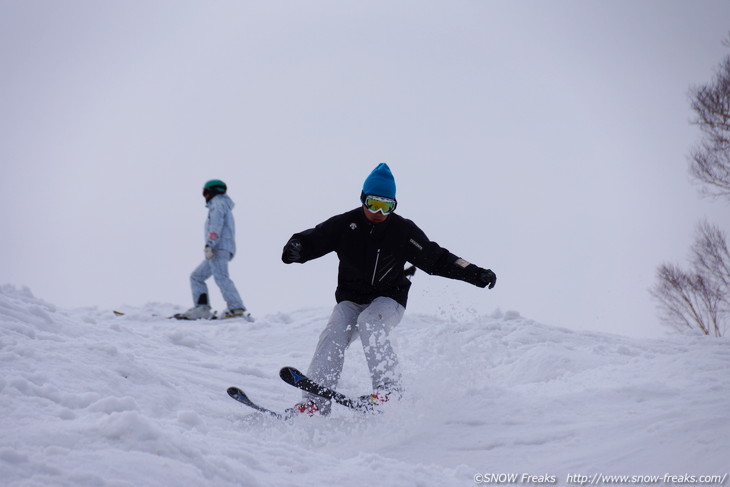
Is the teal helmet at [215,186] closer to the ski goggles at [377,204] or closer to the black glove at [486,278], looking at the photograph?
the ski goggles at [377,204]

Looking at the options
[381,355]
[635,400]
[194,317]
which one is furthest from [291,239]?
[194,317]

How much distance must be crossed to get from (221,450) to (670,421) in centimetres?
223

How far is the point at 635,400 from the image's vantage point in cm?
362

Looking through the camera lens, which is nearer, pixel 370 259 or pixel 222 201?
pixel 370 259

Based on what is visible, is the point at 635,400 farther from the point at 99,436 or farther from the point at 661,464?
the point at 99,436

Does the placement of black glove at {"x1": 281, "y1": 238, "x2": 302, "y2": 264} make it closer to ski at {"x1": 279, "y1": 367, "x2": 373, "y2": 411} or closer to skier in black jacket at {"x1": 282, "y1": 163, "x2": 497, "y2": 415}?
skier in black jacket at {"x1": 282, "y1": 163, "x2": 497, "y2": 415}

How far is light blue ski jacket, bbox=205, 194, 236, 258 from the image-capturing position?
31.9 feet

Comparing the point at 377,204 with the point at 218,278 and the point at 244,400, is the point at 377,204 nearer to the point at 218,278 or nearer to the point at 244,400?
the point at 244,400

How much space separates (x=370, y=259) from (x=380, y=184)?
1.88 feet

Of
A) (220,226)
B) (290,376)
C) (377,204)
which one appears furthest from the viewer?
(220,226)

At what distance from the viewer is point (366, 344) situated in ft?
13.8

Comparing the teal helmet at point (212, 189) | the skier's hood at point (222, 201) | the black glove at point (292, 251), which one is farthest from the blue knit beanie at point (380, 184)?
the teal helmet at point (212, 189)

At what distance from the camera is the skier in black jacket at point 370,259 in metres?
4.32

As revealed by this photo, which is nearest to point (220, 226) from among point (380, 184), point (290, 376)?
point (380, 184)
